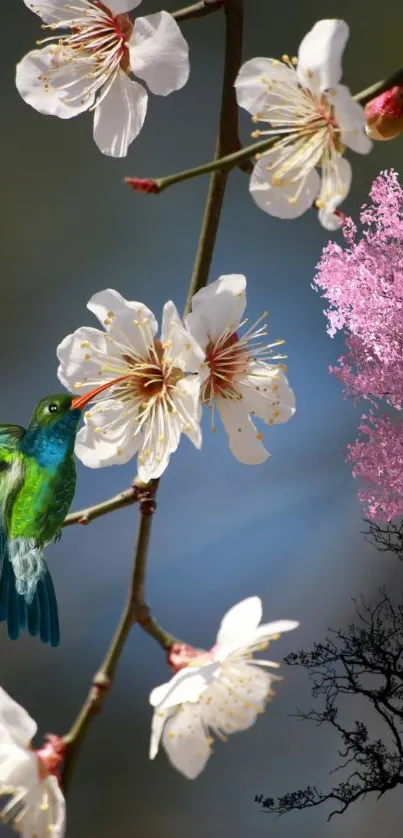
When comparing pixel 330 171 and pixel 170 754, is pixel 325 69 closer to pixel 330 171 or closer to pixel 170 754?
pixel 330 171

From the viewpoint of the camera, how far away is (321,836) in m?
1.32

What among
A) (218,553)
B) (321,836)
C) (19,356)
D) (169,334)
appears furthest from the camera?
(19,356)

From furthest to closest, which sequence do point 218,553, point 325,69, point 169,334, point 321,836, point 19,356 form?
point 19,356
point 218,553
point 321,836
point 169,334
point 325,69

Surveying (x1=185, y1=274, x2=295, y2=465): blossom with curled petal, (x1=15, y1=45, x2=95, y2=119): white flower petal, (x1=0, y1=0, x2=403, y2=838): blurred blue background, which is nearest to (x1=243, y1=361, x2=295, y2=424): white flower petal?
(x1=185, y1=274, x2=295, y2=465): blossom with curled petal

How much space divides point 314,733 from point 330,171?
0.89 metres

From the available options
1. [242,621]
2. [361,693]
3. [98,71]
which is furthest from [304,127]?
[361,693]

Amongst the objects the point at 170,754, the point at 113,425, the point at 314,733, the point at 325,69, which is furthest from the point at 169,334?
the point at 314,733

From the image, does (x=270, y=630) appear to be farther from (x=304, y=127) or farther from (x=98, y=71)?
(x=98, y=71)

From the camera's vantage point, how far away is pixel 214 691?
88cm

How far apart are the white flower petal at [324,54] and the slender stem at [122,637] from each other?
0.45m

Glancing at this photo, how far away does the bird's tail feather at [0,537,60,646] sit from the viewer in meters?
1.35

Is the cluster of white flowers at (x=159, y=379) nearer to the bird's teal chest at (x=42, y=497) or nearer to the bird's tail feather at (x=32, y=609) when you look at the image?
the bird's teal chest at (x=42, y=497)

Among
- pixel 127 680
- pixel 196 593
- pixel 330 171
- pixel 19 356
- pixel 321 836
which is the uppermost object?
pixel 19 356

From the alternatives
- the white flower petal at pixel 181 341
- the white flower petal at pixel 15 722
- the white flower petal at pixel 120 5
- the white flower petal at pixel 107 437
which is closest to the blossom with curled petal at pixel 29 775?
the white flower petal at pixel 15 722
